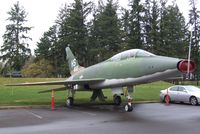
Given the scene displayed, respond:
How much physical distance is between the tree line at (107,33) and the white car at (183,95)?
140ft

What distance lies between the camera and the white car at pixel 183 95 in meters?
23.7

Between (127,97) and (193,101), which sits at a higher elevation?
(127,97)

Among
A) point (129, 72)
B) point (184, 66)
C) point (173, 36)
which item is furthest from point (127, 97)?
point (173, 36)

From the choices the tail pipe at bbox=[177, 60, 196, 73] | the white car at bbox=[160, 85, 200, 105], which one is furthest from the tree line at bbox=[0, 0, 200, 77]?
the tail pipe at bbox=[177, 60, 196, 73]

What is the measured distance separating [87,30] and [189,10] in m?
22.6

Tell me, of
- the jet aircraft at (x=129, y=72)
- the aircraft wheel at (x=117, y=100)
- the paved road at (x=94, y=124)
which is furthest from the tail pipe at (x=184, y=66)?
the aircraft wheel at (x=117, y=100)

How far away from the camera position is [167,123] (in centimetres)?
1405

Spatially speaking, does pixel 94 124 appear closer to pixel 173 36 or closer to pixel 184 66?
pixel 184 66

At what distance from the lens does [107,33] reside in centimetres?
7250

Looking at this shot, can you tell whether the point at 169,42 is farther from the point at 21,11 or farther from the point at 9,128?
the point at 9,128

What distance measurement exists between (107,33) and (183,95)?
4894cm

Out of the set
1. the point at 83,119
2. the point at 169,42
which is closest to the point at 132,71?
the point at 83,119

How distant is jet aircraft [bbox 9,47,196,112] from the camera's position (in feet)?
54.5

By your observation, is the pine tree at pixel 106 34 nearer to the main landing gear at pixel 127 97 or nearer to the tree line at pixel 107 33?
the tree line at pixel 107 33
